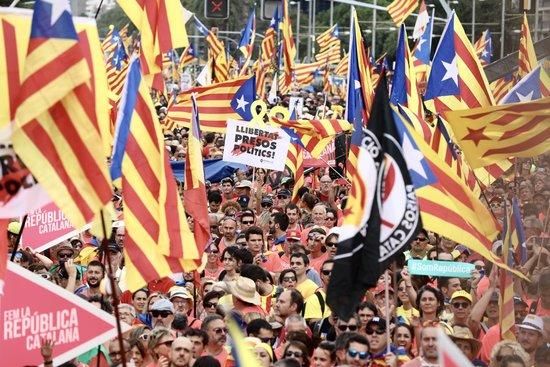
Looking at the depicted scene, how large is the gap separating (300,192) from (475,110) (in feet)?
26.6

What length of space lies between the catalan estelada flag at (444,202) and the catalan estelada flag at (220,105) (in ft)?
33.7

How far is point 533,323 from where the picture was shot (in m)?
11.1

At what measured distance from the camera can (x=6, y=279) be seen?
9.82 m

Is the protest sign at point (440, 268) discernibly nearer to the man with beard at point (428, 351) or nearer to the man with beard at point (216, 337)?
the man with beard at point (216, 337)

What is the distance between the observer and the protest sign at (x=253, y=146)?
19.4 metres

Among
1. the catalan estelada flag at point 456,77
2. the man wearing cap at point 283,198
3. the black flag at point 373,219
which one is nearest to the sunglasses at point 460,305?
the black flag at point 373,219

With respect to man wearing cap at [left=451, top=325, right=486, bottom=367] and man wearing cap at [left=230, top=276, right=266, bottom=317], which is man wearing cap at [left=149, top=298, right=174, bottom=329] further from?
man wearing cap at [left=451, top=325, right=486, bottom=367]

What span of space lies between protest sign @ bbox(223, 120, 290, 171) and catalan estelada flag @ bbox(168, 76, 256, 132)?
1726 mm

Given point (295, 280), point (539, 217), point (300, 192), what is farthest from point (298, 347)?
point (300, 192)

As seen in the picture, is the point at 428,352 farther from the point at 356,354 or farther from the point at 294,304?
the point at 294,304

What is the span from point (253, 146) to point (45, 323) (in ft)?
32.5

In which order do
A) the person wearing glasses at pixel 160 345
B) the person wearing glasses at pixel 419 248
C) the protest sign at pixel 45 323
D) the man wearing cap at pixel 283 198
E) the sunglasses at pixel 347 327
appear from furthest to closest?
the man wearing cap at pixel 283 198
the person wearing glasses at pixel 419 248
the sunglasses at pixel 347 327
the person wearing glasses at pixel 160 345
the protest sign at pixel 45 323

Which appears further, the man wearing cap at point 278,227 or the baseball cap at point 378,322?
the man wearing cap at point 278,227

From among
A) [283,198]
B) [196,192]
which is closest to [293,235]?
[283,198]
